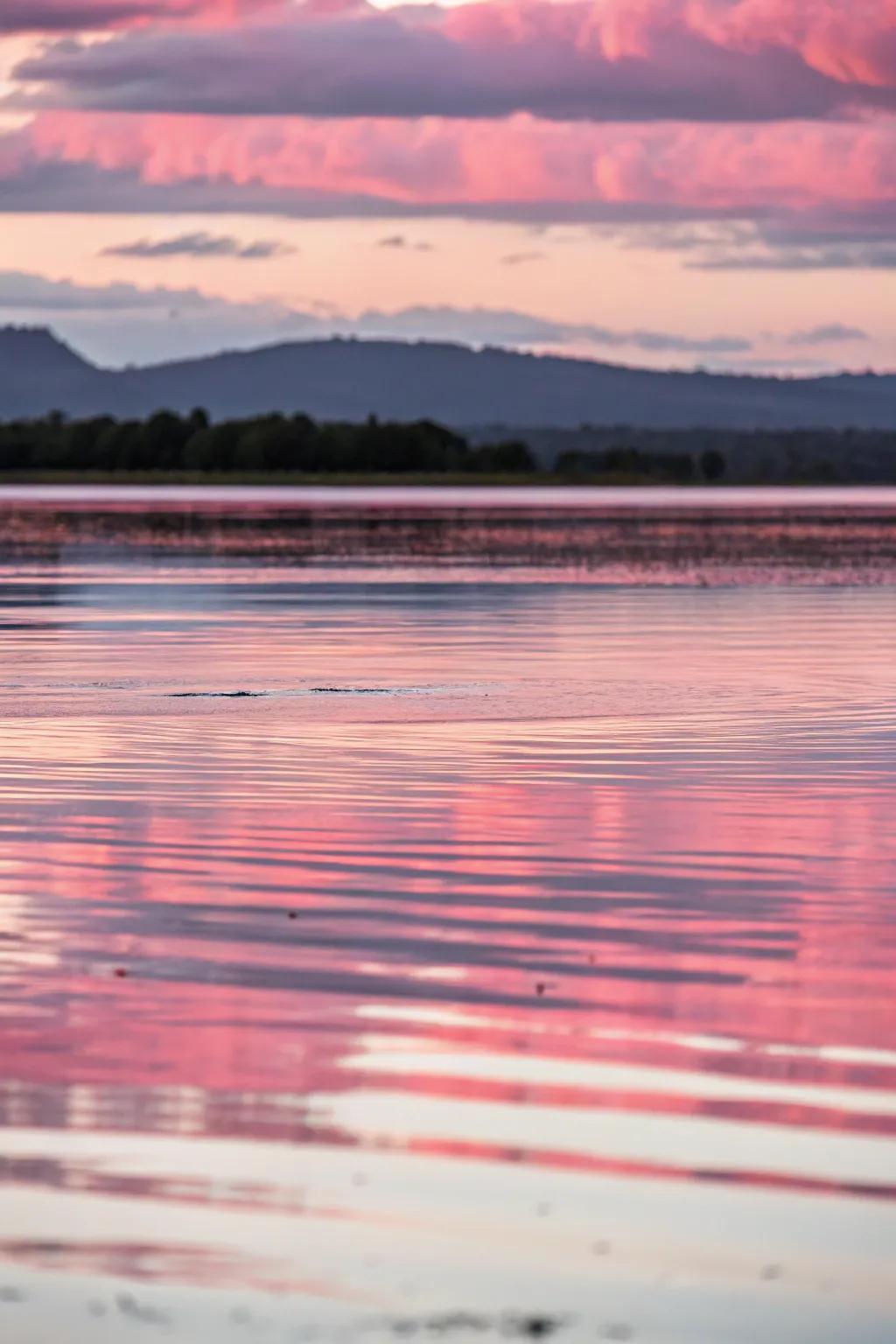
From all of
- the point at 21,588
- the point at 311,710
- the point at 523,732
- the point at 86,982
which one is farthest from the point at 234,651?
the point at 86,982

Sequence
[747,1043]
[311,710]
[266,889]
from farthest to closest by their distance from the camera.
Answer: [311,710] → [266,889] → [747,1043]

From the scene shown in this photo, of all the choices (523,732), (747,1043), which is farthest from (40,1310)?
(523,732)

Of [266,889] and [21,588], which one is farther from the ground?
[21,588]

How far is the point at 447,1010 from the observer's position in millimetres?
10531

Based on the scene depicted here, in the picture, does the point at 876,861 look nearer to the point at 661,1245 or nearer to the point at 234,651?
the point at 661,1245

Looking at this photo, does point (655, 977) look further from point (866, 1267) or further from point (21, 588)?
point (21, 588)

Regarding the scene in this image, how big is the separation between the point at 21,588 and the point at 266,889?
34923 mm

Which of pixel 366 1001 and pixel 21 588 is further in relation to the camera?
pixel 21 588

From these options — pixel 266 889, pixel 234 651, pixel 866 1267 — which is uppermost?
pixel 234 651

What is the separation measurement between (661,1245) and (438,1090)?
183 centimetres

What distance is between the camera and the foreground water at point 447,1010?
7.20m

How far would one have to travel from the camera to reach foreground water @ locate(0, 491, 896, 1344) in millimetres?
7203

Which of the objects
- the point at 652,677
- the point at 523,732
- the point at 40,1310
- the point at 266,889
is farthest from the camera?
the point at 652,677

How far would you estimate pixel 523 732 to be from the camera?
22.0 metres
